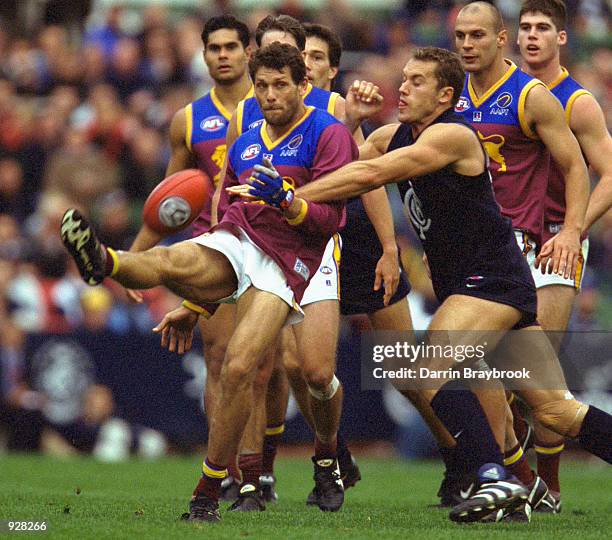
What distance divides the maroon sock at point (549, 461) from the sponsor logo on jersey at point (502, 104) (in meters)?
2.04

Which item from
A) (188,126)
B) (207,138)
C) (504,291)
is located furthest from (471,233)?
(188,126)

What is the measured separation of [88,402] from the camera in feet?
42.7

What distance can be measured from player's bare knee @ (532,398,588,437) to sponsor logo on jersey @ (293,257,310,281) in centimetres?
138

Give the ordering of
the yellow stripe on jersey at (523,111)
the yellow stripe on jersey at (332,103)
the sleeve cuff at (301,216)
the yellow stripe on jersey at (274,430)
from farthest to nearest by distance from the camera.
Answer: the yellow stripe on jersey at (274,430), the yellow stripe on jersey at (332,103), the yellow stripe on jersey at (523,111), the sleeve cuff at (301,216)

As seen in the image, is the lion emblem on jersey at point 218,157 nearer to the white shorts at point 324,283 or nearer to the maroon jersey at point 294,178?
the white shorts at point 324,283

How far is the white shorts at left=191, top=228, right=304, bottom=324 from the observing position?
7016 mm

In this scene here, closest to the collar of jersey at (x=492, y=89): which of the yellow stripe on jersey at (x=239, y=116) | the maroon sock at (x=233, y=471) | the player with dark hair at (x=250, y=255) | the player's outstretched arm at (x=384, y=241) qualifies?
the player's outstretched arm at (x=384, y=241)

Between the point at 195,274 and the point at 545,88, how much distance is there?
2.45 m

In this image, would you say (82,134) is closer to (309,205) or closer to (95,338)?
(95,338)

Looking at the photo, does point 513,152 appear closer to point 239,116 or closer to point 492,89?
point 492,89

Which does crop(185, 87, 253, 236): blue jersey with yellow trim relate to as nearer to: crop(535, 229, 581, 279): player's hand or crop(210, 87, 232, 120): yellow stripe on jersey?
crop(210, 87, 232, 120): yellow stripe on jersey

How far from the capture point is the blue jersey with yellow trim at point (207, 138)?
8938 mm

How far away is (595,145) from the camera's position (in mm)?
8289

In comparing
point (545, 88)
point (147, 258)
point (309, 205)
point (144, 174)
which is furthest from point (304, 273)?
point (144, 174)
